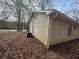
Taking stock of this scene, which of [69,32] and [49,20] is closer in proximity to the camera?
[49,20]

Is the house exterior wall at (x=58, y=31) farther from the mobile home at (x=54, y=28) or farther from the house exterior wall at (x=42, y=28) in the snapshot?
the house exterior wall at (x=42, y=28)

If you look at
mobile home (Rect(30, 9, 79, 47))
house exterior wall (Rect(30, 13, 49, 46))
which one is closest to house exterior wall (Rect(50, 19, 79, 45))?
mobile home (Rect(30, 9, 79, 47))

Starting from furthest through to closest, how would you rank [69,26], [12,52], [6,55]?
[69,26], [12,52], [6,55]

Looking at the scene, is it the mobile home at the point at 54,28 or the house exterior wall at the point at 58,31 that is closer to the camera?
the mobile home at the point at 54,28

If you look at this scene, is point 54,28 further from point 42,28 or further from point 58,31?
point 42,28

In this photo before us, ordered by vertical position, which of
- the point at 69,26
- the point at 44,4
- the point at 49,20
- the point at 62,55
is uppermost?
the point at 44,4

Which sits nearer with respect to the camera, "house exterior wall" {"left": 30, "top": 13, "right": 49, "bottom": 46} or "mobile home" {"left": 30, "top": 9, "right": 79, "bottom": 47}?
"mobile home" {"left": 30, "top": 9, "right": 79, "bottom": 47}

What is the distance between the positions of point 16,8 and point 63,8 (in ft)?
37.0

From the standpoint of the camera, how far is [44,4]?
22.2 m

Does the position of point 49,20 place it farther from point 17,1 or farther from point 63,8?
point 63,8

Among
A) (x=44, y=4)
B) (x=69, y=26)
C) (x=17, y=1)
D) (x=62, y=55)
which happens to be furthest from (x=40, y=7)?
(x=62, y=55)

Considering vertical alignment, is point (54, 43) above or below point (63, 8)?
below

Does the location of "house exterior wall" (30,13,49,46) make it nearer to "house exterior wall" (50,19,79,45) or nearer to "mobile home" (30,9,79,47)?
"mobile home" (30,9,79,47)

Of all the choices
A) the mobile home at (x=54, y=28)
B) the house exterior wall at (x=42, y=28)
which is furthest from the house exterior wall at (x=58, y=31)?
the house exterior wall at (x=42, y=28)
